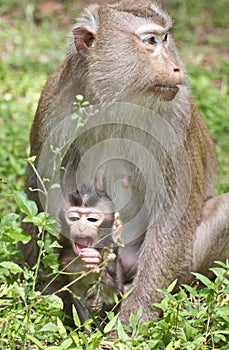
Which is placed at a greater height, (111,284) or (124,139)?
(124,139)

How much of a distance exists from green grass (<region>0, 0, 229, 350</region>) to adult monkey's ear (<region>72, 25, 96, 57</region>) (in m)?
0.85

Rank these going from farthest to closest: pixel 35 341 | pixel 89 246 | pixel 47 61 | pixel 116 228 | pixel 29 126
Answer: pixel 47 61
pixel 29 126
pixel 116 228
pixel 89 246
pixel 35 341

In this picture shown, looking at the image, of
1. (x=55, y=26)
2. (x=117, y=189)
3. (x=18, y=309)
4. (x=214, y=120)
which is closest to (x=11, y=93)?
(x=214, y=120)

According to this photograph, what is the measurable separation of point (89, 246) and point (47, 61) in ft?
19.5

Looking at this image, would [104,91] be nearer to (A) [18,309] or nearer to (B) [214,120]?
(A) [18,309]

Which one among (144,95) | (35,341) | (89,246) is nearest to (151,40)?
(144,95)

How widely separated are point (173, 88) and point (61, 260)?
1.35m

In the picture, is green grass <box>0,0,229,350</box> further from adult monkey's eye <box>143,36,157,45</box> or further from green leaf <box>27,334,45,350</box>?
adult monkey's eye <box>143,36,157,45</box>

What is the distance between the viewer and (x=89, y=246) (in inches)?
205

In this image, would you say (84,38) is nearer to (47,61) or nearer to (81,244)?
(81,244)

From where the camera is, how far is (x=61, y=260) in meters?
5.49

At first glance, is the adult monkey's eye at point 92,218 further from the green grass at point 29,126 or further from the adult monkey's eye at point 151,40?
the adult monkey's eye at point 151,40

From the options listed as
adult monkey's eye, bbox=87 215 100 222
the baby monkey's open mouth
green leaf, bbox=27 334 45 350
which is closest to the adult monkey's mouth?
adult monkey's eye, bbox=87 215 100 222

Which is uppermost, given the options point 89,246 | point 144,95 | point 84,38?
point 84,38
